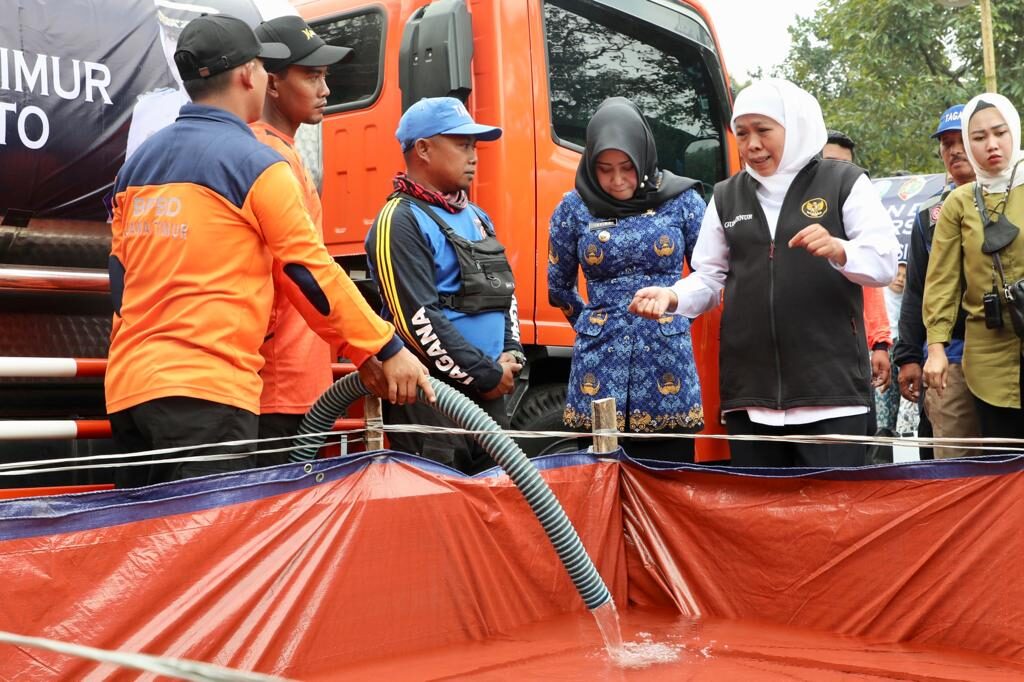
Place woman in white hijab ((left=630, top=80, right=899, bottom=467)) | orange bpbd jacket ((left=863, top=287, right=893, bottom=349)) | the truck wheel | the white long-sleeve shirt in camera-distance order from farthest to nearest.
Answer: the truck wheel → orange bpbd jacket ((left=863, top=287, right=893, bottom=349)) → woman in white hijab ((left=630, top=80, right=899, bottom=467)) → the white long-sleeve shirt

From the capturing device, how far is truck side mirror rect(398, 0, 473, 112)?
15.8ft

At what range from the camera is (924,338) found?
4848 millimetres

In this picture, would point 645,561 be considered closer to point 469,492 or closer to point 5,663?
point 469,492

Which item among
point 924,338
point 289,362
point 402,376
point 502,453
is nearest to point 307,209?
point 289,362

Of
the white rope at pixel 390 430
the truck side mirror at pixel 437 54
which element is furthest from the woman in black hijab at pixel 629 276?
the truck side mirror at pixel 437 54

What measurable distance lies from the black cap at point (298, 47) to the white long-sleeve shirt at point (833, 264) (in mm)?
1295

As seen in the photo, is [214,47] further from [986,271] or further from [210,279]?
[986,271]

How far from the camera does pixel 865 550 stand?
3.49 metres

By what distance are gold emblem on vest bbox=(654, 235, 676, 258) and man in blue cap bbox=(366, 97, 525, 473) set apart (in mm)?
541

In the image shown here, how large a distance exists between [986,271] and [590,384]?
1.40 m

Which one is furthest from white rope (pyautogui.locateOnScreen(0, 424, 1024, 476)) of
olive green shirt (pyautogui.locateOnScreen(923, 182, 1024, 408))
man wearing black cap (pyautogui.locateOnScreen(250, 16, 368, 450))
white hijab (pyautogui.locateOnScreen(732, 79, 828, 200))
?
white hijab (pyautogui.locateOnScreen(732, 79, 828, 200))

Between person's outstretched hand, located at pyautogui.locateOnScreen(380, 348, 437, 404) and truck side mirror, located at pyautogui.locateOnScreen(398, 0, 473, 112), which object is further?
truck side mirror, located at pyautogui.locateOnScreen(398, 0, 473, 112)

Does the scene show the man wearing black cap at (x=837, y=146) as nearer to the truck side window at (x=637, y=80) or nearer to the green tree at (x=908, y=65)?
the truck side window at (x=637, y=80)

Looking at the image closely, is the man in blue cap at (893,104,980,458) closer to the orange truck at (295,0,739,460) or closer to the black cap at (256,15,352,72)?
the orange truck at (295,0,739,460)
